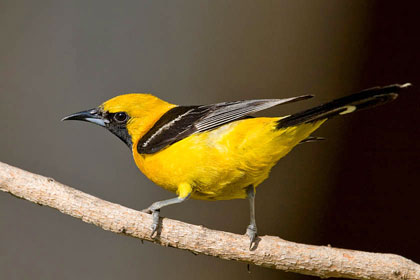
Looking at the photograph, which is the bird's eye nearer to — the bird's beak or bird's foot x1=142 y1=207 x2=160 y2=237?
the bird's beak

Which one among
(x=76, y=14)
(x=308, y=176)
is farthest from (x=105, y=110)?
(x=308, y=176)

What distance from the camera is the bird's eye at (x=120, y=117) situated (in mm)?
3590

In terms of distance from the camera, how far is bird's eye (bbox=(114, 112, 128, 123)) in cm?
359

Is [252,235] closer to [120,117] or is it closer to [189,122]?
[189,122]

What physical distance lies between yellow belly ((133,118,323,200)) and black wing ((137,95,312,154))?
1.7 inches

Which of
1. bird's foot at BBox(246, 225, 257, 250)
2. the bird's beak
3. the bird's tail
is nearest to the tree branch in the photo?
bird's foot at BBox(246, 225, 257, 250)

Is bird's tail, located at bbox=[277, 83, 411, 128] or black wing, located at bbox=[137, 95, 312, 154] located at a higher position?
black wing, located at bbox=[137, 95, 312, 154]

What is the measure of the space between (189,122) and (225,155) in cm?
33

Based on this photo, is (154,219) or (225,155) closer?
(154,219)

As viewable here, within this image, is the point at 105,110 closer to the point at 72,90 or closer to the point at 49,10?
the point at 72,90

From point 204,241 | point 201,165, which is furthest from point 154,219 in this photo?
point 201,165

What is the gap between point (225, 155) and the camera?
10.5 feet

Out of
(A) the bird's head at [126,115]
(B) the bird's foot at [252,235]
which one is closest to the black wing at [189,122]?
(A) the bird's head at [126,115]

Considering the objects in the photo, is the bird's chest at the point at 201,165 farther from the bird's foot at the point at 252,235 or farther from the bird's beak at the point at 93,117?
the bird's beak at the point at 93,117
